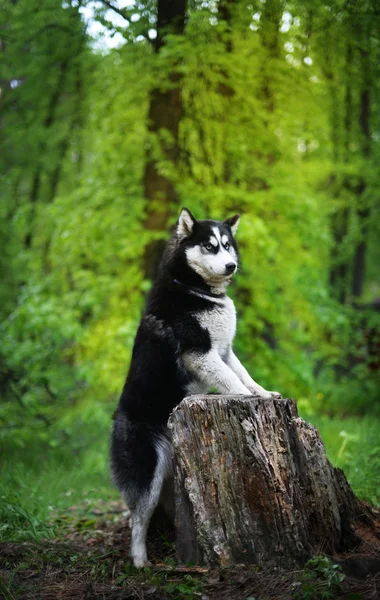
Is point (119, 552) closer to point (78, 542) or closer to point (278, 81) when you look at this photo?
point (78, 542)

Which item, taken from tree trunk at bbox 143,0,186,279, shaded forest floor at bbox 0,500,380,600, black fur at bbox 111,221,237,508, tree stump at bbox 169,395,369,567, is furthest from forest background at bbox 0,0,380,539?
tree stump at bbox 169,395,369,567

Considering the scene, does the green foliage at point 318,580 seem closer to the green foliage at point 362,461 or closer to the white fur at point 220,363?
the white fur at point 220,363

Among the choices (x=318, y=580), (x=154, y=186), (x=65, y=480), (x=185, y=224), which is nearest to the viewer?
(x=318, y=580)

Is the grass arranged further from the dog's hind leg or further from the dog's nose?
Result: the dog's nose

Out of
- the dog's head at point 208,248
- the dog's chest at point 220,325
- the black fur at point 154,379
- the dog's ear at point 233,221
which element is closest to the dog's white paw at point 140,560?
the black fur at point 154,379

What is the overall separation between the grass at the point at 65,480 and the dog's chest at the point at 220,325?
1666mm

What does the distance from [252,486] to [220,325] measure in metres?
1.10

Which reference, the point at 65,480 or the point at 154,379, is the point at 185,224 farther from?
the point at 65,480

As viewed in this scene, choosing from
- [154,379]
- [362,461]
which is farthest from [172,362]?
[362,461]

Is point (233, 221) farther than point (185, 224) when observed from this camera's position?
Yes

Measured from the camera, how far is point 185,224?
399 cm

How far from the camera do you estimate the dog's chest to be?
3719 mm

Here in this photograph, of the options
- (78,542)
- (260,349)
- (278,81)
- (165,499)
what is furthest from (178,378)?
(278,81)

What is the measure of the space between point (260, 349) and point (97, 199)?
2881mm
